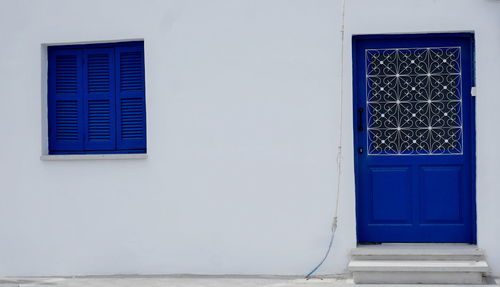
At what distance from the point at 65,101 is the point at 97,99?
1.32 feet

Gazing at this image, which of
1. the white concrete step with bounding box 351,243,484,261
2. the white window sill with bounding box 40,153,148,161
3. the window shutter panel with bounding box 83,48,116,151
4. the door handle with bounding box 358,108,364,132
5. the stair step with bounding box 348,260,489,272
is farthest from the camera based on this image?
the window shutter panel with bounding box 83,48,116,151

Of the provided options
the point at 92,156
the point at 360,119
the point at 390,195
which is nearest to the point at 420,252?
the point at 390,195

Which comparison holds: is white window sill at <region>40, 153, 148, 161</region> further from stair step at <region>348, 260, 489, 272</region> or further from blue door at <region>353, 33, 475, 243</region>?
stair step at <region>348, 260, 489, 272</region>

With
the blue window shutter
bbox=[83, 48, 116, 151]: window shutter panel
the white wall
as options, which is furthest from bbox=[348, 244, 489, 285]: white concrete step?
the blue window shutter

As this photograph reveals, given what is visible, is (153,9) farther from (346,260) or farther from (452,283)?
(452,283)

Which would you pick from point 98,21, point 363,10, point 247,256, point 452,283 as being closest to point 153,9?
point 98,21

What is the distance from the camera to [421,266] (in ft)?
27.0

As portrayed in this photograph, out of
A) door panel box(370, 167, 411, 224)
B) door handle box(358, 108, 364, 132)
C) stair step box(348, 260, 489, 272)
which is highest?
door handle box(358, 108, 364, 132)

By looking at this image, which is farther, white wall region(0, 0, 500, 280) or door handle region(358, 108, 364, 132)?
door handle region(358, 108, 364, 132)

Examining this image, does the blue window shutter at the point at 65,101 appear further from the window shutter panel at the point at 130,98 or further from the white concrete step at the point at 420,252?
the white concrete step at the point at 420,252

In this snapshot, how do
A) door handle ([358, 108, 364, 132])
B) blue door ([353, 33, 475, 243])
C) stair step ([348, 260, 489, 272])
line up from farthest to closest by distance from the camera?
door handle ([358, 108, 364, 132]) < blue door ([353, 33, 475, 243]) < stair step ([348, 260, 489, 272])

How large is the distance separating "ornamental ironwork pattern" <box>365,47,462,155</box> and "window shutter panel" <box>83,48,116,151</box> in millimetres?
2977

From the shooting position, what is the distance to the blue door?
8773 millimetres

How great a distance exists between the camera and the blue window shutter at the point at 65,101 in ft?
31.2
